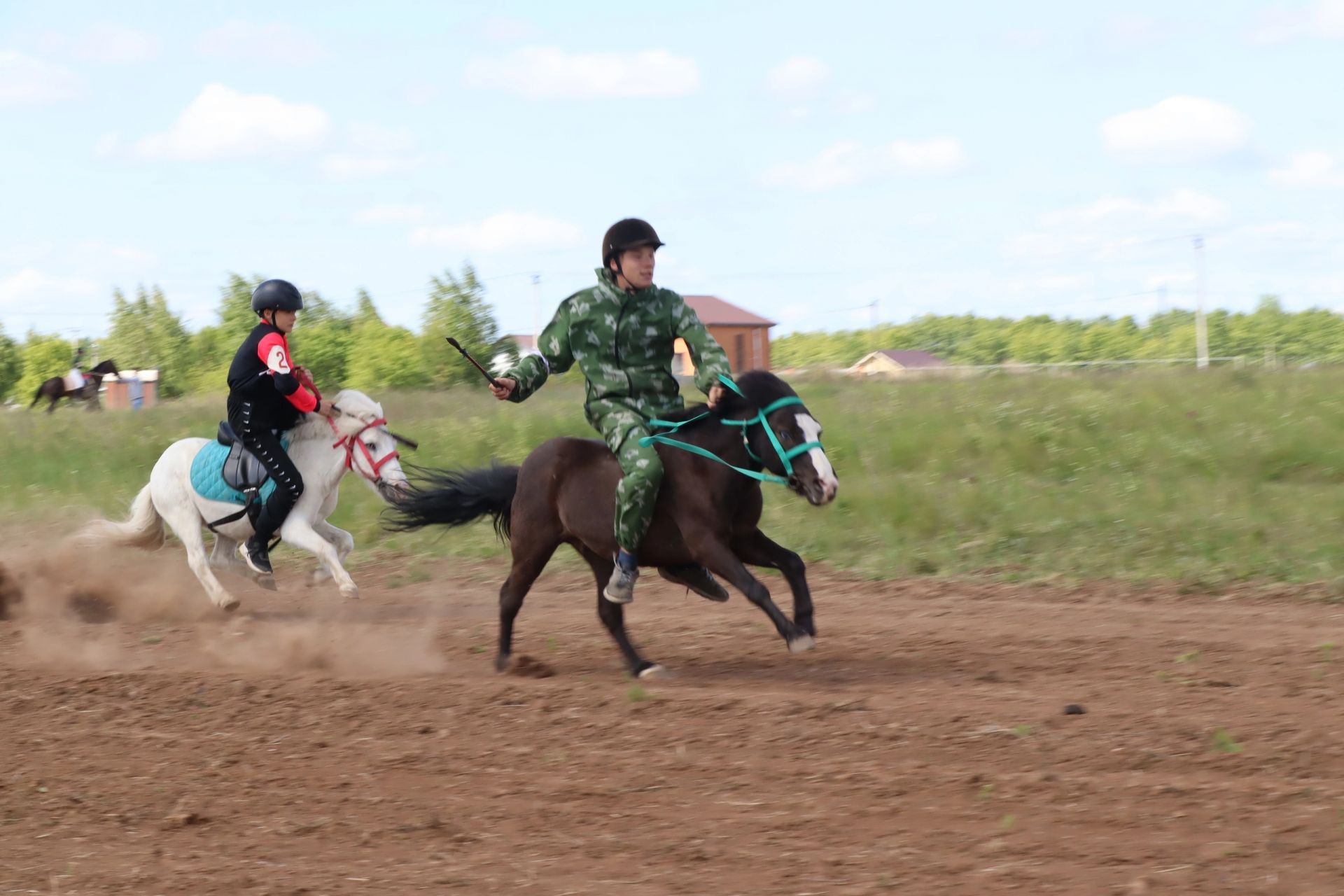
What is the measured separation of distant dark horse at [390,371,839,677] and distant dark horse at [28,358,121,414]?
2651 cm

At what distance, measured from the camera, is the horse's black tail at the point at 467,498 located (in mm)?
8039

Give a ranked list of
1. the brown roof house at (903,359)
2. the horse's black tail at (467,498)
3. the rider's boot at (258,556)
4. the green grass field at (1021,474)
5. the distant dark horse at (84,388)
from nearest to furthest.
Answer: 1. the horse's black tail at (467,498)
2. the rider's boot at (258,556)
3. the green grass field at (1021,474)
4. the distant dark horse at (84,388)
5. the brown roof house at (903,359)

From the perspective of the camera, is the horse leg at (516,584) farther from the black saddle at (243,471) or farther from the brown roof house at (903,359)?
the brown roof house at (903,359)

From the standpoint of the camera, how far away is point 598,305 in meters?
7.16

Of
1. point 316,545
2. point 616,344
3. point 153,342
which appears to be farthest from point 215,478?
point 153,342

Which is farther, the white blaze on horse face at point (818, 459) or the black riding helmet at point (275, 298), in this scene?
the black riding helmet at point (275, 298)

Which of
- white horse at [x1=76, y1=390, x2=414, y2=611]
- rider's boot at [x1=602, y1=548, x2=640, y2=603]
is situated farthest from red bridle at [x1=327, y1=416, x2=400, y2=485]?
rider's boot at [x1=602, y1=548, x2=640, y2=603]

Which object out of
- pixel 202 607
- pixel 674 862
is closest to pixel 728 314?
pixel 202 607

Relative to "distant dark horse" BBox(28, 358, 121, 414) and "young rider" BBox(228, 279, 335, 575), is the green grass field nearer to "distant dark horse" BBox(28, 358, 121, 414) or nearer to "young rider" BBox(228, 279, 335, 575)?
"young rider" BBox(228, 279, 335, 575)

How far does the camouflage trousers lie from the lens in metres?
6.90

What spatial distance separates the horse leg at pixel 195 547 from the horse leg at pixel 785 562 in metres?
4.54

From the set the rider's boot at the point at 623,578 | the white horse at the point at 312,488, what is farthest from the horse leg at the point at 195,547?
the rider's boot at the point at 623,578

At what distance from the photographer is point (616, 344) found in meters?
7.22

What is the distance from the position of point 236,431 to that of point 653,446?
4.39m
